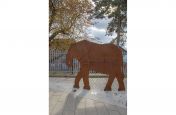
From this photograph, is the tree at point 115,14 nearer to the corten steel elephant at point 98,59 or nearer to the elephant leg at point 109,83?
the corten steel elephant at point 98,59

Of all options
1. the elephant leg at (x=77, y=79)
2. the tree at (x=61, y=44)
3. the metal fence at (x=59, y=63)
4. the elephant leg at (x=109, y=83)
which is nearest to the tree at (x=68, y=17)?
the tree at (x=61, y=44)

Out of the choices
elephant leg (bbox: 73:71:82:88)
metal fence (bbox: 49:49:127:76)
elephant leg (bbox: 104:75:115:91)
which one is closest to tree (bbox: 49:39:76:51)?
metal fence (bbox: 49:49:127:76)

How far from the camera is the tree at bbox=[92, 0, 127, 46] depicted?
3264 mm

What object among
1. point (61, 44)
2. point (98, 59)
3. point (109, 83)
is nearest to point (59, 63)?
point (61, 44)

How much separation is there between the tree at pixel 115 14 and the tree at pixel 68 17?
0.09 m

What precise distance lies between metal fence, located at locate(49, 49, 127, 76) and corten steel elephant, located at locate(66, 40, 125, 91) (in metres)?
0.04

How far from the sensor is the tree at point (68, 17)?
10.7ft

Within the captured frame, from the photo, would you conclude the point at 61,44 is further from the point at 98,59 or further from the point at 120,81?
the point at 120,81

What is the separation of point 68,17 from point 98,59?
0.48 metres

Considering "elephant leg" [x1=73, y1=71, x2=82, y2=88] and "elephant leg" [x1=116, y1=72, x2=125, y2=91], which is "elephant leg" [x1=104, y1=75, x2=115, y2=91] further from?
"elephant leg" [x1=73, y1=71, x2=82, y2=88]

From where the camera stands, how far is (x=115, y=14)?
329 cm

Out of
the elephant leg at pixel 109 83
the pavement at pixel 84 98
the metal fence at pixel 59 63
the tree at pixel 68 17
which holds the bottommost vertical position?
the pavement at pixel 84 98
